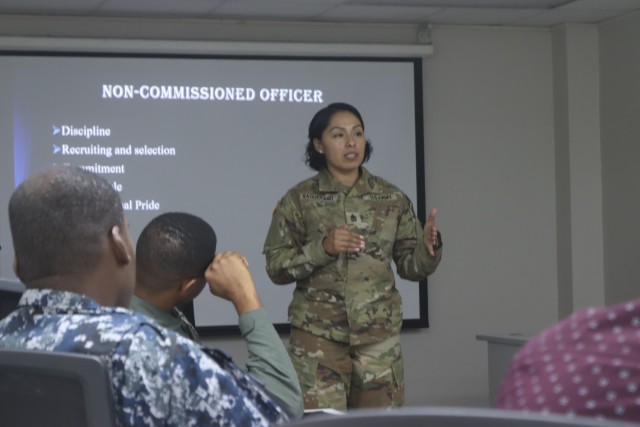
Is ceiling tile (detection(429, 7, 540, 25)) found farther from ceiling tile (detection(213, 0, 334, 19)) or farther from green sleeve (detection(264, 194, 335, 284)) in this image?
green sleeve (detection(264, 194, 335, 284))

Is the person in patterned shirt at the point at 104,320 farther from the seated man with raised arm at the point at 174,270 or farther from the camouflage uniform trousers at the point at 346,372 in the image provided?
the camouflage uniform trousers at the point at 346,372

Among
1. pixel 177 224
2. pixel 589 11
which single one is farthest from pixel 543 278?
pixel 177 224

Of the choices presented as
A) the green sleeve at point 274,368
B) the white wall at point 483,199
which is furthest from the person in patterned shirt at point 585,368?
the white wall at point 483,199

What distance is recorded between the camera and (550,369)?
86 cm

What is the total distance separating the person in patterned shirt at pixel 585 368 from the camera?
2.69ft

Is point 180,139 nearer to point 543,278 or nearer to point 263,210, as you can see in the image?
point 263,210

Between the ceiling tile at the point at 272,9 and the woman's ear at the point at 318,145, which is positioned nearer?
the woman's ear at the point at 318,145

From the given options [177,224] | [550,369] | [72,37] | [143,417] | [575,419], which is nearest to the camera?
[575,419]

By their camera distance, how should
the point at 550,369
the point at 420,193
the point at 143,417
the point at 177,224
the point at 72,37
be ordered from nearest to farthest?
the point at 550,369
the point at 143,417
the point at 177,224
the point at 72,37
the point at 420,193

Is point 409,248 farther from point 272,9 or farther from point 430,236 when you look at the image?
point 272,9

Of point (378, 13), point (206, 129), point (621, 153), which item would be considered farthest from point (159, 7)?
point (621, 153)

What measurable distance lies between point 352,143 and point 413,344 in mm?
2551

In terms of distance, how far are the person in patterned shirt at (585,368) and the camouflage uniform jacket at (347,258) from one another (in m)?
3.36

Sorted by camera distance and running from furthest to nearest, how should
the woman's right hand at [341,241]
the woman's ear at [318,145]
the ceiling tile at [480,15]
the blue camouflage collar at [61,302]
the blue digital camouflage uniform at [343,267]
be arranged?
the ceiling tile at [480,15], the woman's ear at [318,145], the blue digital camouflage uniform at [343,267], the woman's right hand at [341,241], the blue camouflage collar at [61,302]
